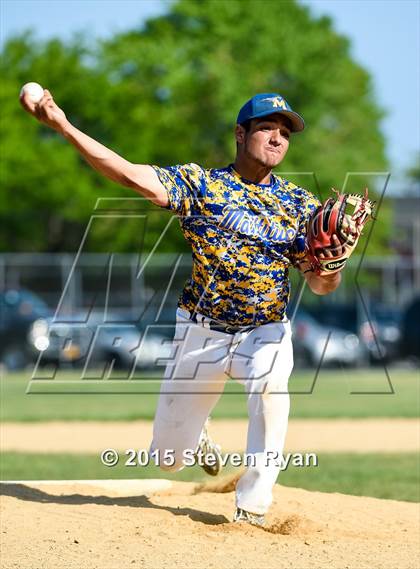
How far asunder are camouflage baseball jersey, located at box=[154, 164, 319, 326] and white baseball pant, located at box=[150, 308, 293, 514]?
0.14 metres

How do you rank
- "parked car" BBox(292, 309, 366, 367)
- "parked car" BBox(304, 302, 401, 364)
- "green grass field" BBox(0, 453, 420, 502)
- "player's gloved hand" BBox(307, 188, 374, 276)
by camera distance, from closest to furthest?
"player's gloved hand" BBox(307, 188, 374, 276)
"green grass field" BBox(0, 453, 420, 502)
"parked car" BBox(292, 309, 366, 367)
"parked car" BBox(304, 302, 401, 364)

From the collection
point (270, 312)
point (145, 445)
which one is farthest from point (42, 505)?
point (145, 445)

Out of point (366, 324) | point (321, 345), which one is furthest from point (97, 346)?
point (366, 324)

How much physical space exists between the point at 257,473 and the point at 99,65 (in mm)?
35618

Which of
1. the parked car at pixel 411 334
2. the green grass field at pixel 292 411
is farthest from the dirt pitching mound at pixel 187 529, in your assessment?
the parked car at pixel 411 334

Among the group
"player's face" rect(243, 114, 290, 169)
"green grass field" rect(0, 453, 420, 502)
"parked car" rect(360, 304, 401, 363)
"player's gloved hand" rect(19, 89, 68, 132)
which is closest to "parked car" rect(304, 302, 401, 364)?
"parked car" rect(360, 304, 401, 363)

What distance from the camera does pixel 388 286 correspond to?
113 feet

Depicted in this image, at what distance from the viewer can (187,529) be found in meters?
6.66

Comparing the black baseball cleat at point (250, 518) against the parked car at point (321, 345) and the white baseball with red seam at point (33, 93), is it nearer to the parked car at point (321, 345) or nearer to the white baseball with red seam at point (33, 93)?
the white baseball with red seam at point (33, 93)

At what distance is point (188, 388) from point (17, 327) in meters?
19.3

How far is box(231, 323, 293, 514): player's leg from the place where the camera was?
6.55 m

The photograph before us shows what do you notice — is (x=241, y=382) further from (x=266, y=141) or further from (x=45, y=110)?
(x=45, y=110)

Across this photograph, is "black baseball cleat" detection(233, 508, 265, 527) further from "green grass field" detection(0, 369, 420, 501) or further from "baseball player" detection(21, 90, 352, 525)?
"green grass field" detection(0, 369, 420, 501)

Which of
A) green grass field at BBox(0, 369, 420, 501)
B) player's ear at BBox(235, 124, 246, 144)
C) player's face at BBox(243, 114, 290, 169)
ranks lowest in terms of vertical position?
player's face at BBox(243, 114, 290, 169)
